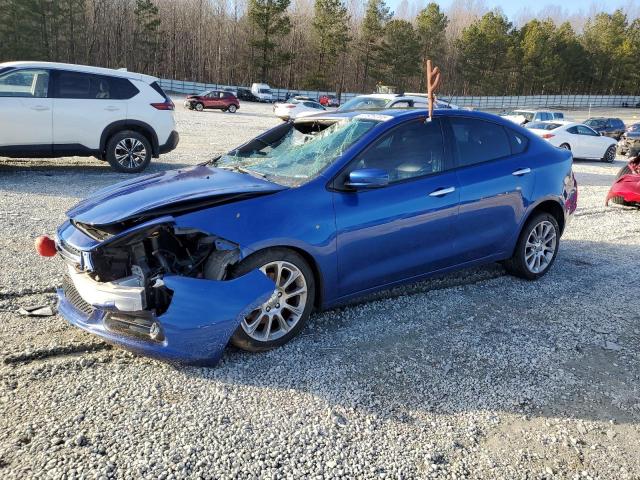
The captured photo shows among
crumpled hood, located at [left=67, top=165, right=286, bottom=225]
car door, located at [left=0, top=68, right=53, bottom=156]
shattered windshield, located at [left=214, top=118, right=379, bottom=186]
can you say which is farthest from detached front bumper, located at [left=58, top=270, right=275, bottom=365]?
car door, located at [left=0, top=68, right=53, bottom=156]

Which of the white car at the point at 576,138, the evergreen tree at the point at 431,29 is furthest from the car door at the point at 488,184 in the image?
the evergreen tree at the point at 431,29

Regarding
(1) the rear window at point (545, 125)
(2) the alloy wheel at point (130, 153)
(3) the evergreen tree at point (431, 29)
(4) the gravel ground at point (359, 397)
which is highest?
(3) the evergreen tree at point (431, 29)

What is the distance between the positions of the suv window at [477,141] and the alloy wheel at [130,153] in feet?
23.9

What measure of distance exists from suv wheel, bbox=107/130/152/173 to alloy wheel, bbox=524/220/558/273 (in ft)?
25.1

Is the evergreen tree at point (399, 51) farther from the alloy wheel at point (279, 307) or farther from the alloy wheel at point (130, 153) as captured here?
the alloy wheel at point (279, 307)

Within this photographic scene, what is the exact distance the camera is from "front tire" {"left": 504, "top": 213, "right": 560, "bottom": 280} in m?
5.22

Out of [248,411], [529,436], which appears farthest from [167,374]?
[529,436]

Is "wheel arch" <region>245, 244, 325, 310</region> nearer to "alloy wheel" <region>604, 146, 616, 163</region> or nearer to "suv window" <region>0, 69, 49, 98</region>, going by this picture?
"suv window" <region>0, 69, 49, 98</region>

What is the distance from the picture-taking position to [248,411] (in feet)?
9.94

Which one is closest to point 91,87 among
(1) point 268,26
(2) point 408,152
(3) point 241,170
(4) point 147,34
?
(3) point 241,170

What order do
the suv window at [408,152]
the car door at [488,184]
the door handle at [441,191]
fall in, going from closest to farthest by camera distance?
the suv window at [408,152] → the door handle at [441,191] → the car door at [488,184]

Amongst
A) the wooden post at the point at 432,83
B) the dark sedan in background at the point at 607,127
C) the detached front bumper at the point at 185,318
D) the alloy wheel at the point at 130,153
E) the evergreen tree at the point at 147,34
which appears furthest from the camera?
the evergreen tree at the point at 147,34

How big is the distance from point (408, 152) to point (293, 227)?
1361 mm

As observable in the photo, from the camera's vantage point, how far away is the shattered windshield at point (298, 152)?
13.2ft
